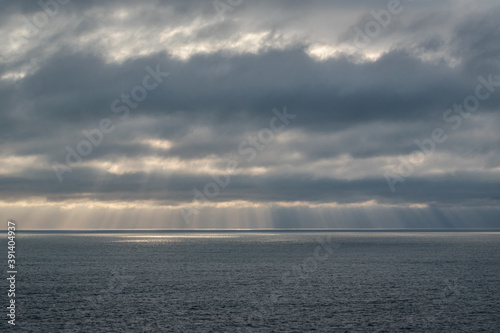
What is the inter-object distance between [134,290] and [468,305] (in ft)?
246

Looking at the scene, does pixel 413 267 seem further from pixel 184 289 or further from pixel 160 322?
pixel 160 322

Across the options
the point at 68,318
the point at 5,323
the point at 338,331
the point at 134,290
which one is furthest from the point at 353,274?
the point at 5,323

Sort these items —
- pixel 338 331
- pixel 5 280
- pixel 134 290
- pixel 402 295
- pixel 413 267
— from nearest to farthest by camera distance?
pixel 338 331 < pixel 402 295 < pixel 134 290 < pixel 5 280 < pixel 413 267

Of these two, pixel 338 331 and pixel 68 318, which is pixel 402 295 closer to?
pixel 338 331

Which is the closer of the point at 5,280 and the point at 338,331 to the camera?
the point at 338,331

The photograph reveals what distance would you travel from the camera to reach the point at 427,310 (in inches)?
3730

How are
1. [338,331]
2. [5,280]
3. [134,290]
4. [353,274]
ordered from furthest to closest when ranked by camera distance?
[353,274] < [5,280] < [134,290] < [338,331]

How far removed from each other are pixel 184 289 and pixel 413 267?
325 ft

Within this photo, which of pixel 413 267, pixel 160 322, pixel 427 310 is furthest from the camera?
pixel 413 267

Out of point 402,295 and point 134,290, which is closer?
point 402,295

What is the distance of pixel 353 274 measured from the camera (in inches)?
6147

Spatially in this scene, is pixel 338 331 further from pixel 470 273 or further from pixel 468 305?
pixel 470 273

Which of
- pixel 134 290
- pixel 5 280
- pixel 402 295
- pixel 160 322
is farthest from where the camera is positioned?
pixel 5 280

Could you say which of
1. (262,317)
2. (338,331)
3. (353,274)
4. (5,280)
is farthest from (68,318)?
(353,274)
